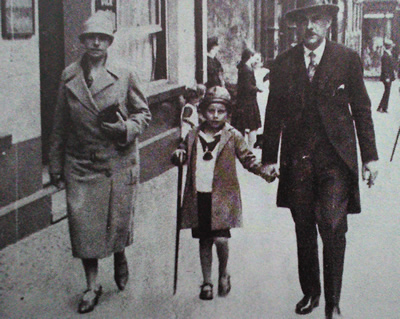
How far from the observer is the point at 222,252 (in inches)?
184

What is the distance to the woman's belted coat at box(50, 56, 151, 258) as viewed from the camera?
4.39m

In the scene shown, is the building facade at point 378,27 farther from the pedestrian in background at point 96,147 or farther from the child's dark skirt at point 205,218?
the pedestrian in background at point 96,147

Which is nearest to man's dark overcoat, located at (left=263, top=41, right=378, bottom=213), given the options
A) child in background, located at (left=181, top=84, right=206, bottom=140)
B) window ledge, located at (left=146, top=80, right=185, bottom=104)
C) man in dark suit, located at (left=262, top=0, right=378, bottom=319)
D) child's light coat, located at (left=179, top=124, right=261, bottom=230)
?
man in dark suit, located at (left=262, top=0, right=378, bottom=319)

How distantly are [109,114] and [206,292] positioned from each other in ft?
3.92

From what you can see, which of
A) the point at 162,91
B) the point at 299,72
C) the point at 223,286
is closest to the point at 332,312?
the point at 223,286

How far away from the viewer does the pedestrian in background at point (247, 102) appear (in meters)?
5.37

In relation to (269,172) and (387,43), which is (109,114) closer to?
(269,172)

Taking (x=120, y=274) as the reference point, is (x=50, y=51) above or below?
above

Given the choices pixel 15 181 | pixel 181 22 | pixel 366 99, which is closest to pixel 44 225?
pixel 15 181

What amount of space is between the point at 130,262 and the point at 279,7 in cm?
192

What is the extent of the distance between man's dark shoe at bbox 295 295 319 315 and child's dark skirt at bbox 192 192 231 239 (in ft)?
1.92

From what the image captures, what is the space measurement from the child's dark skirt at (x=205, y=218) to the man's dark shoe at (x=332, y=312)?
2.36ft

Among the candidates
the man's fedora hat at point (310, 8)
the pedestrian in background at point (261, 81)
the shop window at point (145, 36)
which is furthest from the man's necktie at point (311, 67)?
the shop window at point (145, 36)

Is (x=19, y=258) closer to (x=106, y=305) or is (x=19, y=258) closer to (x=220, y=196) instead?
(x=106, y=305)
